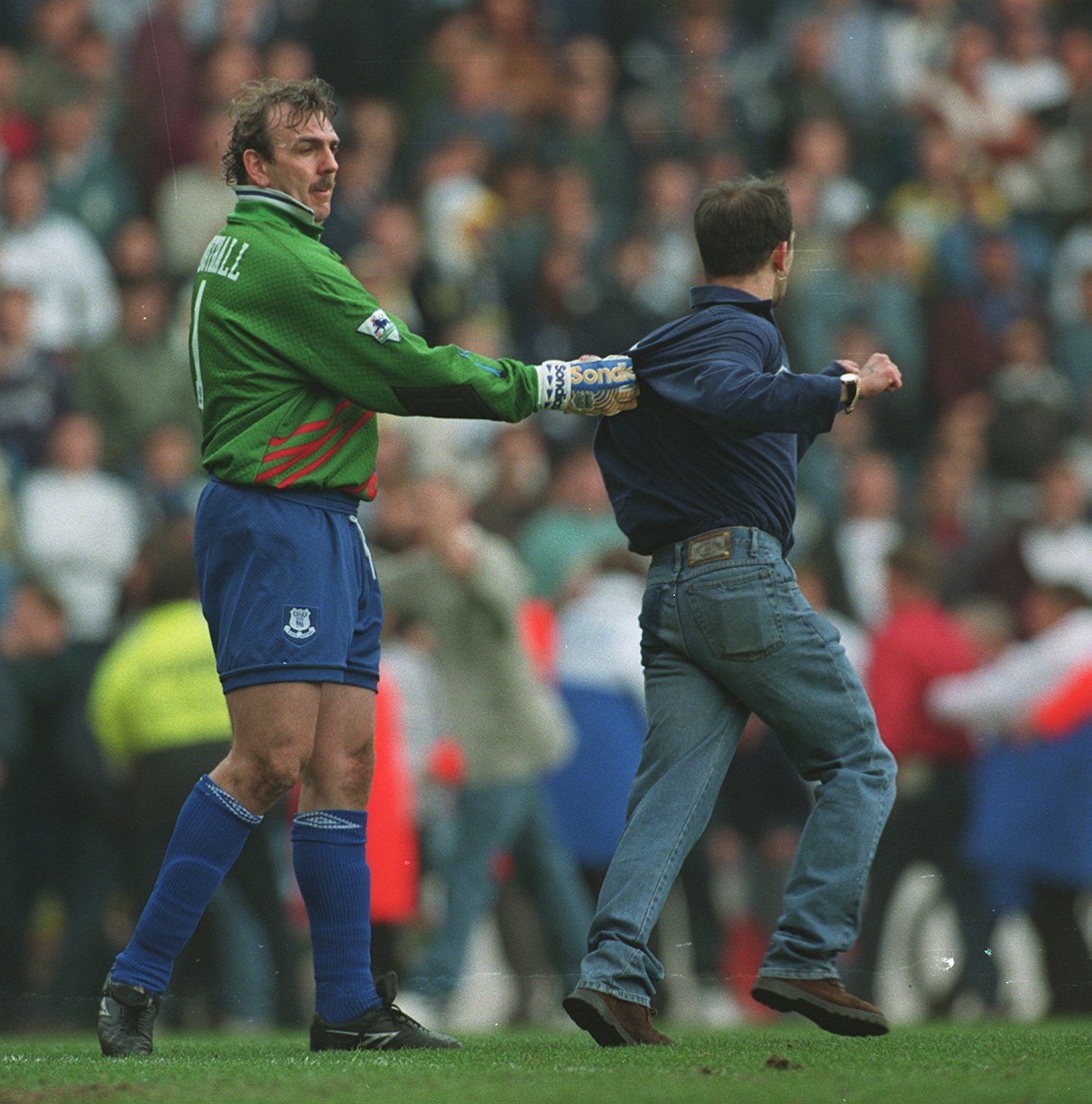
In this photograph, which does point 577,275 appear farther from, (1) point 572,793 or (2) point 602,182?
(1) point 572,793

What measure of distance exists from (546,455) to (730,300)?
15.7 feet

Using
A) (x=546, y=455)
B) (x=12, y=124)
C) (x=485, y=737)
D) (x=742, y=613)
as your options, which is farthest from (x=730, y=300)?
(x=12, y=124)

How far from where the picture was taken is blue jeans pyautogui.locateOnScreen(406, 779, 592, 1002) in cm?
713

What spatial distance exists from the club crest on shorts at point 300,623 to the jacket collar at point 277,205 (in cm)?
Answer: 85

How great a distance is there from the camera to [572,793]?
24.7 ft

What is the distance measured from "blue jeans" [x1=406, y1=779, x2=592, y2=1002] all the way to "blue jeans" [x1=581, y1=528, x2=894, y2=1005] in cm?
293

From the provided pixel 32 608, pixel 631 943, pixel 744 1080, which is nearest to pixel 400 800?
pixel 32 608

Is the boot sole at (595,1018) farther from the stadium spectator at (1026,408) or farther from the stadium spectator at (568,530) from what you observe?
the stadium spectator at (1026,408)

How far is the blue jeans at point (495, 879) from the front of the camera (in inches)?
281

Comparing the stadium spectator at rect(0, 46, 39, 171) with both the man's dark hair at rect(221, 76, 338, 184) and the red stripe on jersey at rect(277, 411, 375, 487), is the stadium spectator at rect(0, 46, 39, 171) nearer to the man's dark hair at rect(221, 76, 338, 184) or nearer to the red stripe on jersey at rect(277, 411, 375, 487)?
the man's dark hair at rect(221, 76, 338, 184)

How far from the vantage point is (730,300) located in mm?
4406

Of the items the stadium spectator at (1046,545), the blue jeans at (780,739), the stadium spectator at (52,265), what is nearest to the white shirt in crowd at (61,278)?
the stadium spectator at (52,265)

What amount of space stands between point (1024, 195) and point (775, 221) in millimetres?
6836

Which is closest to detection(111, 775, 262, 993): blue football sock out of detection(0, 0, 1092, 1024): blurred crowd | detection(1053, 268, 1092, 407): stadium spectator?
detection(0, 0, 1092, 1024): blurred crowd
